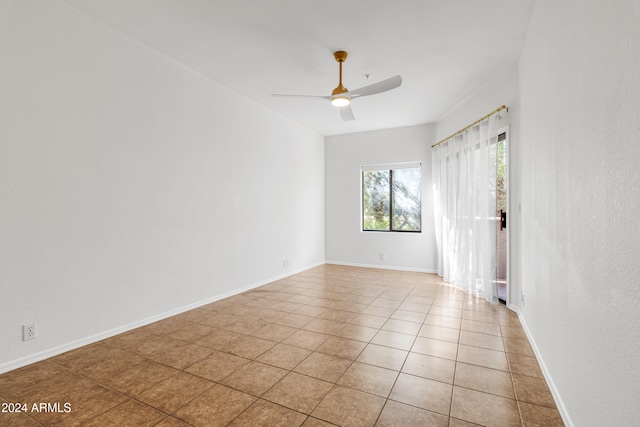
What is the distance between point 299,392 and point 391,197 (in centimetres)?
481

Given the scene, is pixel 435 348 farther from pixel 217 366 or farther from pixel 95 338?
pixel 95 338

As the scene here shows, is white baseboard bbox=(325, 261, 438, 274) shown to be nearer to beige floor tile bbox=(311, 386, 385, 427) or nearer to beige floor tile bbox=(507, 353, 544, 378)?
beige floor tile bbox=(507, 353, 544, 378)

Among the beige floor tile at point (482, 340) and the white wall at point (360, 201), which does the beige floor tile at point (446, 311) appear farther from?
the white wall at point (360, 201)

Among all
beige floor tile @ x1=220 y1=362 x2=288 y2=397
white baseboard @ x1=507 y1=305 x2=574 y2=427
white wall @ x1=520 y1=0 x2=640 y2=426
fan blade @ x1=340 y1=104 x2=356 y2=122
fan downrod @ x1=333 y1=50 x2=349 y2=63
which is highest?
fan downrod @ x1=333 y1=50 x2=349 y2=63

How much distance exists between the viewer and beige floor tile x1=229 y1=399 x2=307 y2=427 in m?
1.71

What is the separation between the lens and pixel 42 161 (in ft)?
7.88

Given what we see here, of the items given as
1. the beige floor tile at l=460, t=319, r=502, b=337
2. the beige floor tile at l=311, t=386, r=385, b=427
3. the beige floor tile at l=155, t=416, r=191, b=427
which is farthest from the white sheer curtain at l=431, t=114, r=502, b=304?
the beige floor tile at l=155, t=416, r=191, b=427

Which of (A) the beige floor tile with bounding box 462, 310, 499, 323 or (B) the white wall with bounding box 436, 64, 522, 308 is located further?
(B) the white wall with bounding box 436, 64, 522, 308

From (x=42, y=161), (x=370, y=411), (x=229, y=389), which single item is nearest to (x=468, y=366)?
(x=370, y=411)

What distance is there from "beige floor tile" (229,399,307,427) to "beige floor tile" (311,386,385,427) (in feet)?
0.38

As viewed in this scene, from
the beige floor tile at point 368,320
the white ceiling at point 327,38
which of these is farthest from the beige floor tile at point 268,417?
the white ceiling at point 327,38

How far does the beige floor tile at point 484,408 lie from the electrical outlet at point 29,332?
3007 millimetres

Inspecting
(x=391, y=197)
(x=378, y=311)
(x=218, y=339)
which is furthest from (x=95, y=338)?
(x=391, y=197)

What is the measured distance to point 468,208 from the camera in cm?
434
